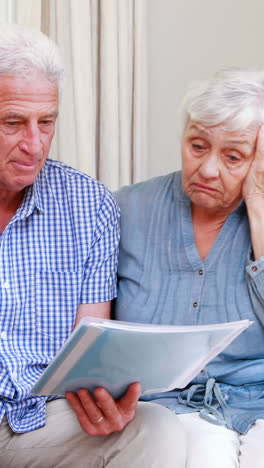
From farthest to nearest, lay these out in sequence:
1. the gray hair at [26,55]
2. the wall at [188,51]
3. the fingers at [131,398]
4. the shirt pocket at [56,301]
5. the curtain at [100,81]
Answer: the wall at [188,51] → the curtain at [100,81] → the shirt pocket at [56,301] → the gray hair at [26,55] → the fingers at [131,398]

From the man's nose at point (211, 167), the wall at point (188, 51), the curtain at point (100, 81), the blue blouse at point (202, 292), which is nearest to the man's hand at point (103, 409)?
the blue blouse at point (202, 292)

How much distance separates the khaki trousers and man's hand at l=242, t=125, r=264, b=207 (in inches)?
21.4

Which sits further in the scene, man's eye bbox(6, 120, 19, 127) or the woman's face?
the woman's face

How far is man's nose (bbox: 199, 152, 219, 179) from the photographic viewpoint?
187cm

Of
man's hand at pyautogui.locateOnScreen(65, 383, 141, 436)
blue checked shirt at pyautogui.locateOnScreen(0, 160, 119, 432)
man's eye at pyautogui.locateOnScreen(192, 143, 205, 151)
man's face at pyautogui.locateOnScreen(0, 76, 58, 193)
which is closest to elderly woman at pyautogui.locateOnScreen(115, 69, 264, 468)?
man's eye at pyautogui.locateOnScreen(192, 143, 205, 151)

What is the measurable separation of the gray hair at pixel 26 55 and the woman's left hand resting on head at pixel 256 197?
0.50m

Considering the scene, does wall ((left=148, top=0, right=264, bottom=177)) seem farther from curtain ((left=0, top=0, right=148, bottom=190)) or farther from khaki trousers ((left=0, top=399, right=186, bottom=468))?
khaki trousers ((left=0, top=399, right=186, bottom=468))

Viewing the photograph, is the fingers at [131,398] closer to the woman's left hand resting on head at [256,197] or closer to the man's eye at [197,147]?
the woman's left hand resting on head at [256,197]

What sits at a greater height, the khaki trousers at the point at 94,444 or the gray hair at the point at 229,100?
the gray hair at the point at 229,100

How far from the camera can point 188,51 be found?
11.0 feet

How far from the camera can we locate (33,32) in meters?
1.80

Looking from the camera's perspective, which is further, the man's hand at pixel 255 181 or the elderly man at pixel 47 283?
the man's hand at pixel 255 181

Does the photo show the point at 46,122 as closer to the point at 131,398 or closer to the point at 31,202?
the point at 31,202

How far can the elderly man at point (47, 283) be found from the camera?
64.6 inches
